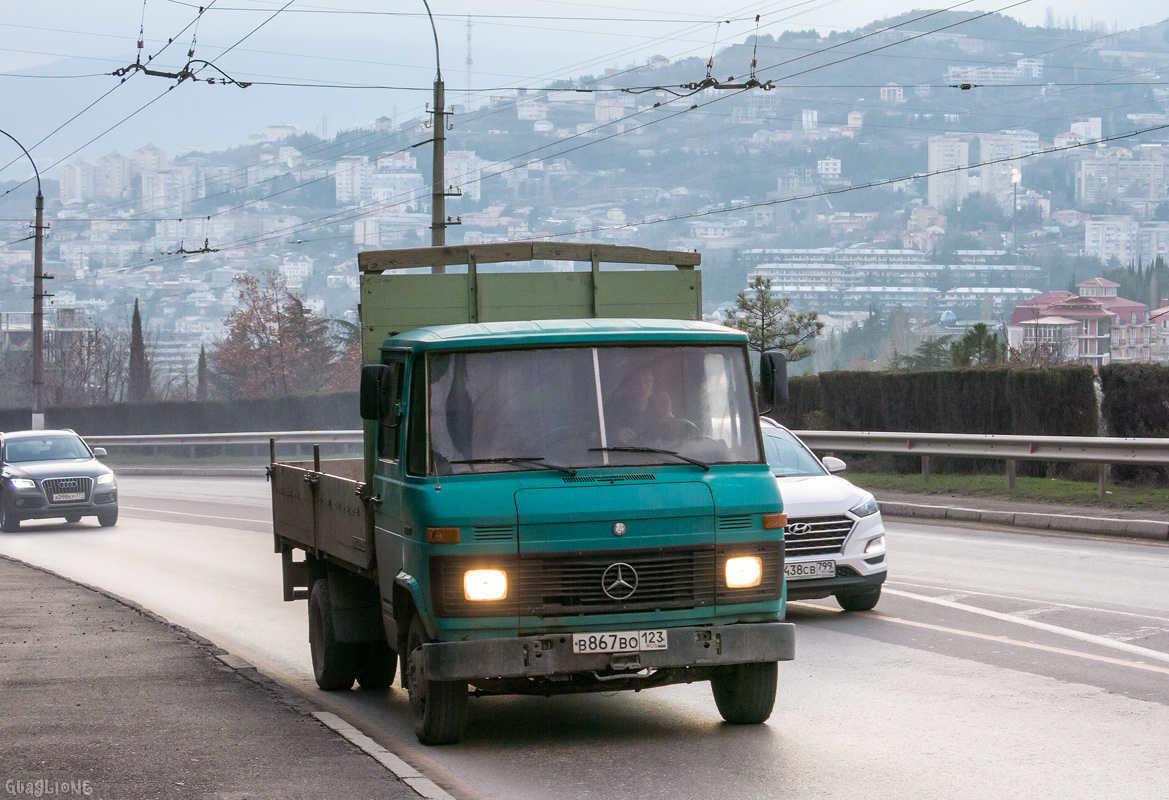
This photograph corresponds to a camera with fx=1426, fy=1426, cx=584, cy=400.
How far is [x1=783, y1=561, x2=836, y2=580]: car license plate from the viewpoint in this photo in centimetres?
1070

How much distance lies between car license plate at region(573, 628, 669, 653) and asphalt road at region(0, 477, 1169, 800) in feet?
A: 1.74

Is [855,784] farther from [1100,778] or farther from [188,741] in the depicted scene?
[188,741]

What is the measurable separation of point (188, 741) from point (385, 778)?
4.32ft

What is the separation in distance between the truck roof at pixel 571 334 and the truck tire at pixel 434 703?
139 cm

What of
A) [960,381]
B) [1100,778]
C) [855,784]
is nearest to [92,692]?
[855,784]

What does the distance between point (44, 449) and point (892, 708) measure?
2128 centimetres

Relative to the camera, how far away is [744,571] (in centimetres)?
688

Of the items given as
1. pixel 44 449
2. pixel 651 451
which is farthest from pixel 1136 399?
pixel 44 449

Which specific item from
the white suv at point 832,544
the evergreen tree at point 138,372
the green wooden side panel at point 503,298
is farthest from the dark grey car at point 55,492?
the evergreen tree at point 138,372

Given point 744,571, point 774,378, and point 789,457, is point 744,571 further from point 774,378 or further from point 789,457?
point 789,457

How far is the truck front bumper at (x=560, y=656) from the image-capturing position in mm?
6566

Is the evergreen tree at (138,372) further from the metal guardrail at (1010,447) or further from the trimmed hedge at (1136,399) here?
the trimmed hedge at (1136,399)

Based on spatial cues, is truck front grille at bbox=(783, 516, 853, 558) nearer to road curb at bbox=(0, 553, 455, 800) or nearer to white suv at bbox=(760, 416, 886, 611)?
white suv at bbox=(760, 416, 886, 611)

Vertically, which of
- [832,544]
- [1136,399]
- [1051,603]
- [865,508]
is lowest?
[1051,603]
